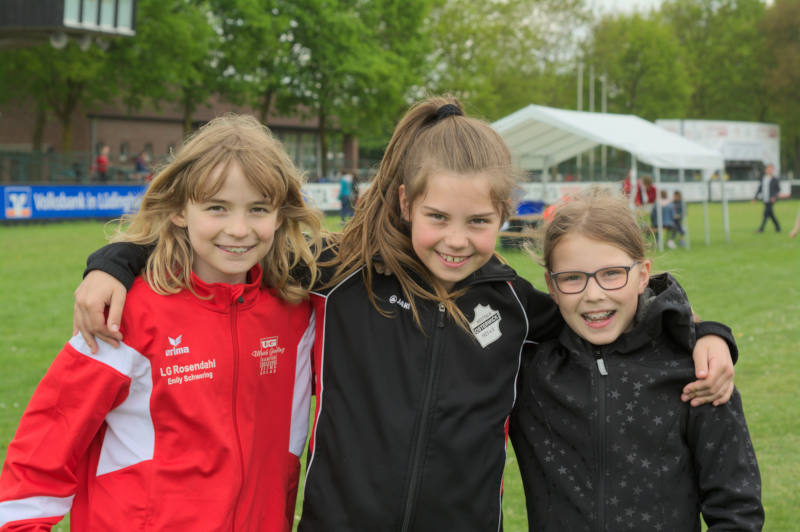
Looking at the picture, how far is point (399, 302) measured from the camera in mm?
2330

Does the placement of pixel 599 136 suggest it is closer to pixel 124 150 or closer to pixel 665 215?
pixel 665 215

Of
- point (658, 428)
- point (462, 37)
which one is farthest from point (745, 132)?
point (658, 428)

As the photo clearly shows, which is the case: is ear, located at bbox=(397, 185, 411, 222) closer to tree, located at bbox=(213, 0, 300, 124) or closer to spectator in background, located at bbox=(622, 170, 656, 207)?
spectator in background, located at bbox=(622, 170, 656, 207)

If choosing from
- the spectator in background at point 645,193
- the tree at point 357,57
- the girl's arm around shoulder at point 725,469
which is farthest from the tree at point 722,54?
the girl's arm around shoulder at point 725,469

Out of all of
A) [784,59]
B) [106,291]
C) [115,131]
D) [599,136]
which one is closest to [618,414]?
[106,291]

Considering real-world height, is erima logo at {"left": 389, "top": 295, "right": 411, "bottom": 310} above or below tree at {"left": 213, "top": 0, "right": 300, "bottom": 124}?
below

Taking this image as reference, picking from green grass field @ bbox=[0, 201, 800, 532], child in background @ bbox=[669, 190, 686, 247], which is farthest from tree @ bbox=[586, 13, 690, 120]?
child in background @ bbox=[669, 190, 686, 247]

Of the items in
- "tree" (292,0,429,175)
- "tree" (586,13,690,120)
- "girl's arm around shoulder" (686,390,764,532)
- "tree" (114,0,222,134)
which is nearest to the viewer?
"girl's arm around shoulder" (686,390,764,532)

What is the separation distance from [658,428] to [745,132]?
52.4m

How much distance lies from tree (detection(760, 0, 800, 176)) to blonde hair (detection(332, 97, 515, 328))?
6101cm

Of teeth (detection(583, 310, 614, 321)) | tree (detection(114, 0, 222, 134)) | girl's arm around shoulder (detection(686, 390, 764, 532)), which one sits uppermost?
tree (detection(114, 0, 222, 134))

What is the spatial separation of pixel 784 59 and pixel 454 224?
62139 millimetres

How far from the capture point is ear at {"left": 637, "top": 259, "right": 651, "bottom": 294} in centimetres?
240

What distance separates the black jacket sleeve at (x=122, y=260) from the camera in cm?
216
